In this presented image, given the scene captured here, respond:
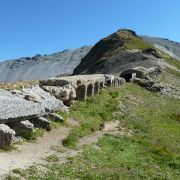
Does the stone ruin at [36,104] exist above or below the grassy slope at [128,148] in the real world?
above

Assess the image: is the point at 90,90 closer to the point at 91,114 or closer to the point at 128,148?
the point at 91,114

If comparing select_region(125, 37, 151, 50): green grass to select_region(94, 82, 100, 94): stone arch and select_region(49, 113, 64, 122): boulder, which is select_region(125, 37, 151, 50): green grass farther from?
select_region(49, 113, 64, 122): boulder

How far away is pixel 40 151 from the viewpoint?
23156 millimetres

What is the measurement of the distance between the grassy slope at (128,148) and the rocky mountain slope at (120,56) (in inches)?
1508

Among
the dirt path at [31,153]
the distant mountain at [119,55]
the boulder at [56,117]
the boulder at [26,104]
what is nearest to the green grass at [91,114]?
the dirt path at [31,153]

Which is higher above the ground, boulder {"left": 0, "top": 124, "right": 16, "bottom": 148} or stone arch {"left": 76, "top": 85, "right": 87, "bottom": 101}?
stone arch {"left": 76, "top": 85, "right": 87, "bottom": 101}

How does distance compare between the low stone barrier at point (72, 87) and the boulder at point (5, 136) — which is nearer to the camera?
the boulder at point (5, 136)

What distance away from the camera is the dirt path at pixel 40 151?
2015 centimetres

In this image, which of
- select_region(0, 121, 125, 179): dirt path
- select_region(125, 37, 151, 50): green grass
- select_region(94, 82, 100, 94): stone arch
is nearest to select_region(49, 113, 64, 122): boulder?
select_region(0, 121, 125, 179): dirt path

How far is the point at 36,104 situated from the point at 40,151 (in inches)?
145

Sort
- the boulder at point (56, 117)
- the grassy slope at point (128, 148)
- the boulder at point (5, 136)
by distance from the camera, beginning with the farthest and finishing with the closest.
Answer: the boulder at point (56, 117), the boulder at point (5, 136), the grassy slope at point (128, 148)

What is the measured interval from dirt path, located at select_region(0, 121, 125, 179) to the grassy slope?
49cm

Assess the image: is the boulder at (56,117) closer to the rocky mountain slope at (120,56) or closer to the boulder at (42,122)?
the boulder at (42,122)

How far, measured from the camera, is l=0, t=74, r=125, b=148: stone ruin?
23.0 m
